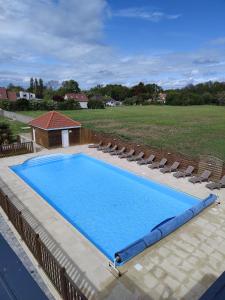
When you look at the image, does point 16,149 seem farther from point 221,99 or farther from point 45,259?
point 221,99

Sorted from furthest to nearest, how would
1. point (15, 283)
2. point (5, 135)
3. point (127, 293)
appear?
point (5, 135), point (127, 293), point (15, 283)

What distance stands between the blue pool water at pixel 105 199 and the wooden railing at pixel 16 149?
1.88 m

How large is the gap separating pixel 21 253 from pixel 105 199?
5104 millimetres

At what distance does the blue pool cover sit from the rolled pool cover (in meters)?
2.36

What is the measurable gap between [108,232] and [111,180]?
193 inches

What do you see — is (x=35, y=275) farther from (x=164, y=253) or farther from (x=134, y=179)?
(x=134, y=179)

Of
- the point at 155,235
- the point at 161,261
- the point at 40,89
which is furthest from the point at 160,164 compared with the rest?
the point at 40,89

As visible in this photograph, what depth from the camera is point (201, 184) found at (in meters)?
11.5

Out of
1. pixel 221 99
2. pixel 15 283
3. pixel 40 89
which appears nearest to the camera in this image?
pixel 15 283

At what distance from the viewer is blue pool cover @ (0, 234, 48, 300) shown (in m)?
3.94

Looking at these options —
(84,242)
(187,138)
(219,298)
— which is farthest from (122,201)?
(187,138)

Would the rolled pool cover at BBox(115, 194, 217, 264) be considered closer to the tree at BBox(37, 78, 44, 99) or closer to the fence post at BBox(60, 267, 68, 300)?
the fence post at BBox(60, 267, 68, 300)

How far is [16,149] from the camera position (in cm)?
1692

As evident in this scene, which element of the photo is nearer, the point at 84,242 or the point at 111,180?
the point at 84,242
